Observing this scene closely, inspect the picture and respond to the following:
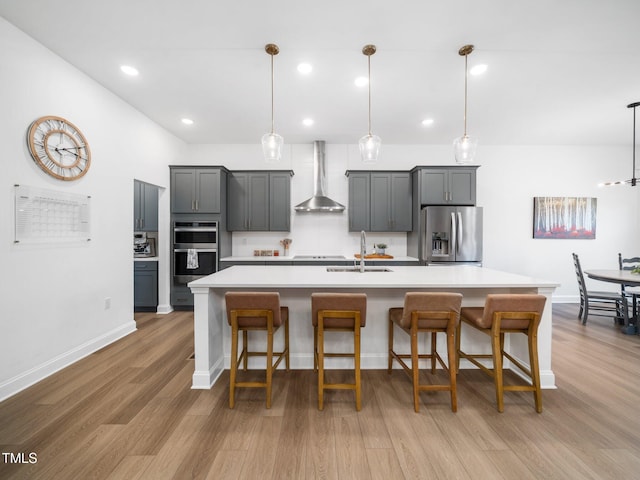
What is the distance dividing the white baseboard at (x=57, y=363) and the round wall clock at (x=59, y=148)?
1.71 metres

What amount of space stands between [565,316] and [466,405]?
3.50 meters

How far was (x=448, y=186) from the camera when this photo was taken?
4484 millimetres

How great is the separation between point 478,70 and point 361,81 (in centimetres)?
118

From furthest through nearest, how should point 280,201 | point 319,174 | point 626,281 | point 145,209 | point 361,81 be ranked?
point 319,174
point 280,201
point 145,209
point 626,281
point 361,81

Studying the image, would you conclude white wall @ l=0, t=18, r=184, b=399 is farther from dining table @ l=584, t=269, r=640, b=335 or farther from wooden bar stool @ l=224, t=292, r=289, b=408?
dining table @ l=584, t=269, r=640, b=335

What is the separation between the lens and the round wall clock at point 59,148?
2.35 m

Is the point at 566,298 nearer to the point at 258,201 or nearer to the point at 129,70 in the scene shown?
the point at 258,201

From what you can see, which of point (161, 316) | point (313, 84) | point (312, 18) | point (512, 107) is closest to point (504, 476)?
point (312, 18)

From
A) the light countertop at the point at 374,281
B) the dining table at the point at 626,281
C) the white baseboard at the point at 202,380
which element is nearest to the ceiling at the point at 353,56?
the light countertop at the point at 374,281

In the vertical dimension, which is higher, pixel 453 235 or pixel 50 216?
pixel 50 216

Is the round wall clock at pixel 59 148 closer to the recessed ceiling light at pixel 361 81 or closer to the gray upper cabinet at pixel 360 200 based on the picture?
the recessed ceiling light at pixel 361 81

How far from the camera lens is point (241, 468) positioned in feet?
4.84

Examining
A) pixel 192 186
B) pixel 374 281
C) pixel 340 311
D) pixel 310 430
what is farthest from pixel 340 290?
pixel 192 186

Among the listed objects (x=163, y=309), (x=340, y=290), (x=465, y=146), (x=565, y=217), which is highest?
(x=465, y=146)
